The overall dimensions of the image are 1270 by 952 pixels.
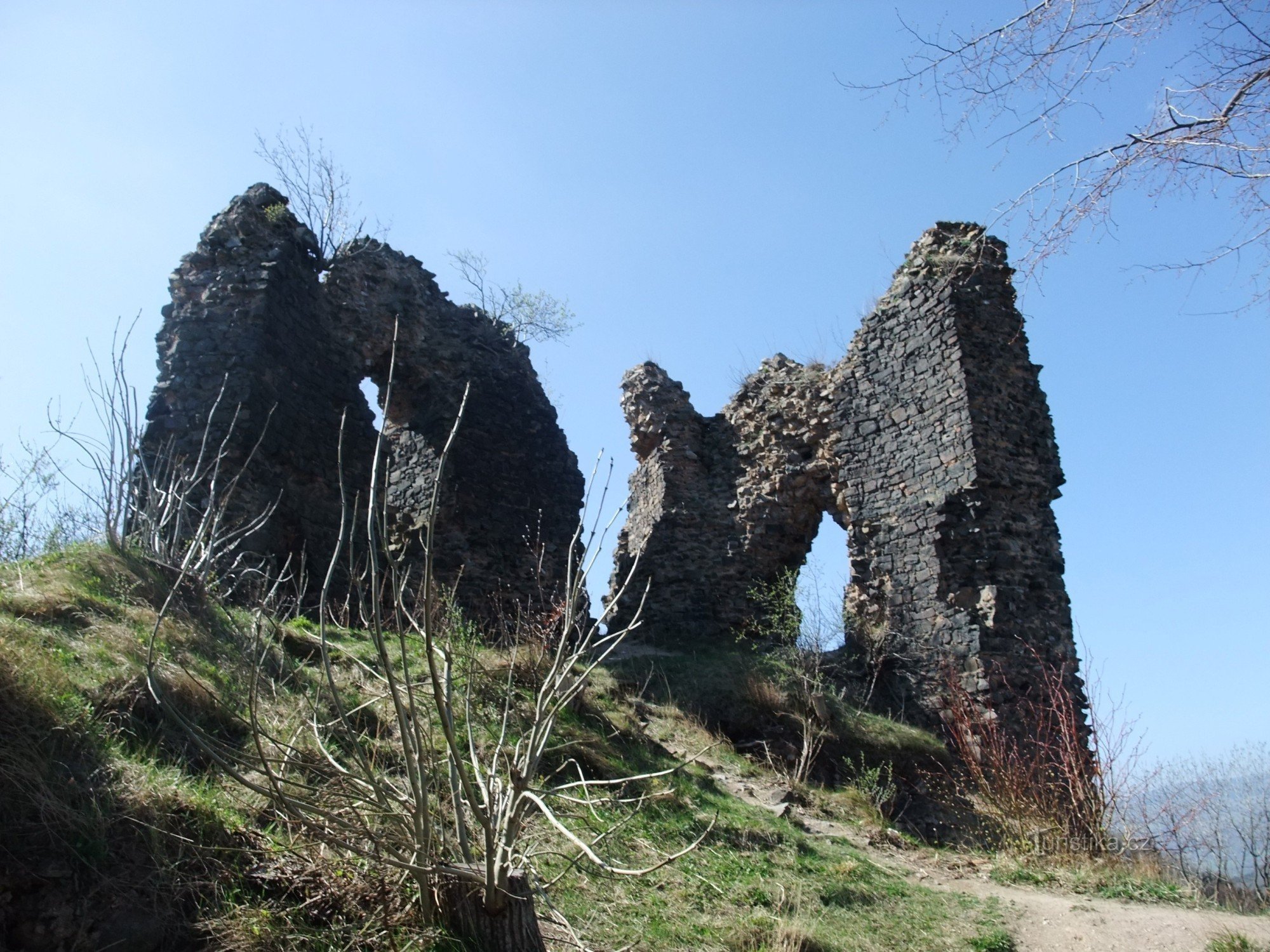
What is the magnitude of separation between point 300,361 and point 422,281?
3292 millimetres

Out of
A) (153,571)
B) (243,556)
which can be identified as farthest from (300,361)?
(153,571)

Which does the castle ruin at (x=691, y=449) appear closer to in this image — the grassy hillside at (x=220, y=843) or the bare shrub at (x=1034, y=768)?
the bare shrub at (x=1034, y=768)

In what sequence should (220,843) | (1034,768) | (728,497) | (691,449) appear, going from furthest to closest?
(691,449) < (728,497) < (1034,768) < (220,843)

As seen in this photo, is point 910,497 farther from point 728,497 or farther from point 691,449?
point 691,449

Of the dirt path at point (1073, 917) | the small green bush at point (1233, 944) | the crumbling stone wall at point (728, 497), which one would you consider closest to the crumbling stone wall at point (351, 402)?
the crumbling stone wall at point (728, 497)

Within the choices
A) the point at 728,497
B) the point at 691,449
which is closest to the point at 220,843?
the point at 728,497

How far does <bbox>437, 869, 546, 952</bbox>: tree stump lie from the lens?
2850 mm

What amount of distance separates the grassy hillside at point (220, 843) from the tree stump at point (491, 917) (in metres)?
0.08

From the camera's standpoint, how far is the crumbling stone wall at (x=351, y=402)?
362 inches

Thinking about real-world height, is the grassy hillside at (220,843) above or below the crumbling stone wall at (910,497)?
below

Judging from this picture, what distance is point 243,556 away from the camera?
8469 mm

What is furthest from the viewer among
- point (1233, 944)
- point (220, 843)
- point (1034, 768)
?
point (1034, 768)

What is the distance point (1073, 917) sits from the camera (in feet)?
17.2

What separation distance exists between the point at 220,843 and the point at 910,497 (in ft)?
28.8
